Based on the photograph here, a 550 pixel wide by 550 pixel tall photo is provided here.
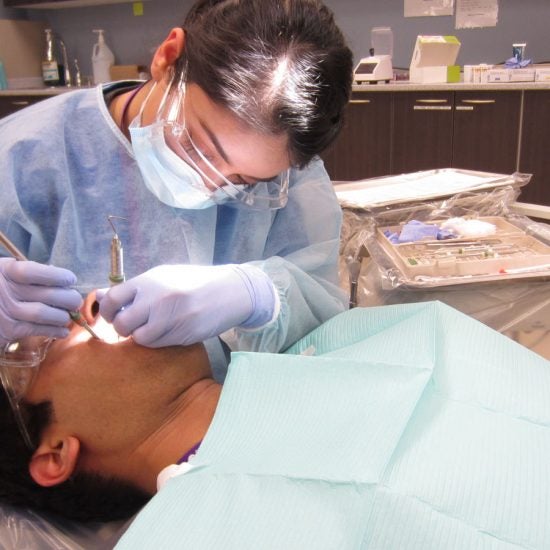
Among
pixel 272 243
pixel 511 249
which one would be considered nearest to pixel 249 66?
pixel 272 243

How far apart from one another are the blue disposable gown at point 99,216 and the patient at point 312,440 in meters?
0.10

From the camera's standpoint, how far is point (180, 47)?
3.21 ft

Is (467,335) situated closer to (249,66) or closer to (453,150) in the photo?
(249,66)

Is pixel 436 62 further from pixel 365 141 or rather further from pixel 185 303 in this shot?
pixel 185 303

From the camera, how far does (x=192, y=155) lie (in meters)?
1.04

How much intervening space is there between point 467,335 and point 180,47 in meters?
0.67

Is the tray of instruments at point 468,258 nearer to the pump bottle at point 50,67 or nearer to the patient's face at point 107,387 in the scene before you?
the patient's face at point 107,387

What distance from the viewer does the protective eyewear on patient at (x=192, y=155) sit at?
1001mm

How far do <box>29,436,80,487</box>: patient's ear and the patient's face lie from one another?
0.02 meters

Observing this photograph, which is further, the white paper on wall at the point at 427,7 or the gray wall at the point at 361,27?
the white paper on wall at the point at 427,7

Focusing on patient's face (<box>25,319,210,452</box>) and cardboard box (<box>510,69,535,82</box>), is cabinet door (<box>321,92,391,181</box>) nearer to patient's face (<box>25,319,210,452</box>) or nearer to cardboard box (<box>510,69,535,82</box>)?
cardboard box (<box>510,69,535,82</box>)

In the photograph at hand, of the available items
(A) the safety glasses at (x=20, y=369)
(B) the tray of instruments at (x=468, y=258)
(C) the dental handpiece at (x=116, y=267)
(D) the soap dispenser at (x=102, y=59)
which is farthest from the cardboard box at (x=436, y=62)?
(A) the safety glasses at (x=20, y=369)

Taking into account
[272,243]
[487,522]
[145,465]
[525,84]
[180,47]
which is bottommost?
[145,465]

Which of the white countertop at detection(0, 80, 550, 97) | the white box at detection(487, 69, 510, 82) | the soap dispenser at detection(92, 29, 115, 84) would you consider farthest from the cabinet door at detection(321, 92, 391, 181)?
the soap dispenser at detection(92, 29, 115, 84)
